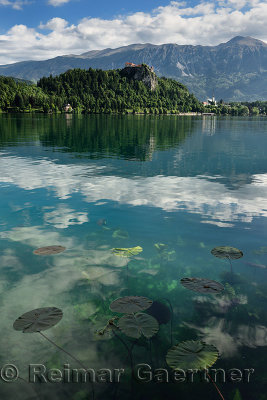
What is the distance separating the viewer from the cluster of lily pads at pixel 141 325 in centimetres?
621

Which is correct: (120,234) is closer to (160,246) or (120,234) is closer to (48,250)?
(160,246)

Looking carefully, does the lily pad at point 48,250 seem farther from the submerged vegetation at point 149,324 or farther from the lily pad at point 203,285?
the lily pad at point 203,285

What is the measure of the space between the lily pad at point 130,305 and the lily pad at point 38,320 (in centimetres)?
157

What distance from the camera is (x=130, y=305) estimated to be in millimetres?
8086

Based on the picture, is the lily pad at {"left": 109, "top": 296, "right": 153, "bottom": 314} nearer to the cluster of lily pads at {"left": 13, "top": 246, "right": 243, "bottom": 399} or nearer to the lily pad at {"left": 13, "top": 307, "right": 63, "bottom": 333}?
the cluster of lily pads at {"left": 13, "top": 246, "right": 243, "bottom": 399}

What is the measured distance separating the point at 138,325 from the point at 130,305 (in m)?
0.88

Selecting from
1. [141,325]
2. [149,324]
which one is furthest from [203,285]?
[141,325]

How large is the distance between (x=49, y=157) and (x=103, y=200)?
67.3ft

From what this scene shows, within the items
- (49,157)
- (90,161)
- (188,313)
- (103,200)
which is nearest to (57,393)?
(188,313)

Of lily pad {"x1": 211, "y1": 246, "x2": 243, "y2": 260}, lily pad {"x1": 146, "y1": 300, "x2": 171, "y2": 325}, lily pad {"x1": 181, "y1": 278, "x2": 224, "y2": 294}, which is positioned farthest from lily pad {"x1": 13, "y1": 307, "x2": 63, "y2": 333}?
lily pad {"x1": 211, "y1": 246, "x2": 243, "y2": 260}

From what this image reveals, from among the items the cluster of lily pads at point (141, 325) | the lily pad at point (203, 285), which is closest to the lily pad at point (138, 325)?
the cluster of lily pads at point (141, 325)

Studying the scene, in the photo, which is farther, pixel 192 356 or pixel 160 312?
pixel 160 312

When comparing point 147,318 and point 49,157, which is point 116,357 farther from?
point 49,157

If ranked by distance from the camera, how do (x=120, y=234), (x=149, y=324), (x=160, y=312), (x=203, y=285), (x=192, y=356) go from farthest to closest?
(x=120, y=234), (x=203, y=285), (x=160, y=312), (x=149, y=324), (x=192, y=356)
